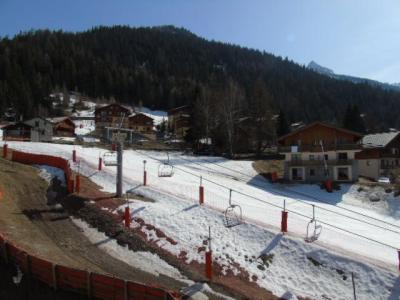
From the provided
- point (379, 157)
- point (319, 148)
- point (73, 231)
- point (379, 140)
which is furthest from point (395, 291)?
point (379, 140)

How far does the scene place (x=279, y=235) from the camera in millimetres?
25391

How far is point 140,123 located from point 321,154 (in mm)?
85884

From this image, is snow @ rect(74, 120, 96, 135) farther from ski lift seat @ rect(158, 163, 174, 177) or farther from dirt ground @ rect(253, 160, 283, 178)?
ski lift seat @ rect(158, 163, 174, 177)

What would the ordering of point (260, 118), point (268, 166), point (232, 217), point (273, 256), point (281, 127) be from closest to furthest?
point (273, 256) → point (232, 217) → point (268, 166) → point (260, 118) → point (281, 127)

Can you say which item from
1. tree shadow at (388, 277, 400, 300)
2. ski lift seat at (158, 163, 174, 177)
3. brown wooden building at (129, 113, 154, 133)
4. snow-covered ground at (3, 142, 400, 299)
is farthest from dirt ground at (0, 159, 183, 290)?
brown wooden building at (129, 113, 154, 133)

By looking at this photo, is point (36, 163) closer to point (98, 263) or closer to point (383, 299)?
point (98, 263)

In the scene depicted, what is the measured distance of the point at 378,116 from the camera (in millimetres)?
191625

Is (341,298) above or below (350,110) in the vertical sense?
below

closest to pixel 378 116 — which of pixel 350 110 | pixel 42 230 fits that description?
pixel 350 110

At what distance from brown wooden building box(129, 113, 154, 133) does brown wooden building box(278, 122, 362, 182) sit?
79878 millimetres

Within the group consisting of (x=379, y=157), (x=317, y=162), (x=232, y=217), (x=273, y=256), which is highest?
(x=379, y=157)

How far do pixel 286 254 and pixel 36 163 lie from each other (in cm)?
2819

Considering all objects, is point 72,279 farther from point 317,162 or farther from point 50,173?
point 317,162

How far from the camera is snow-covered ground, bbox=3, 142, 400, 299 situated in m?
21.2
